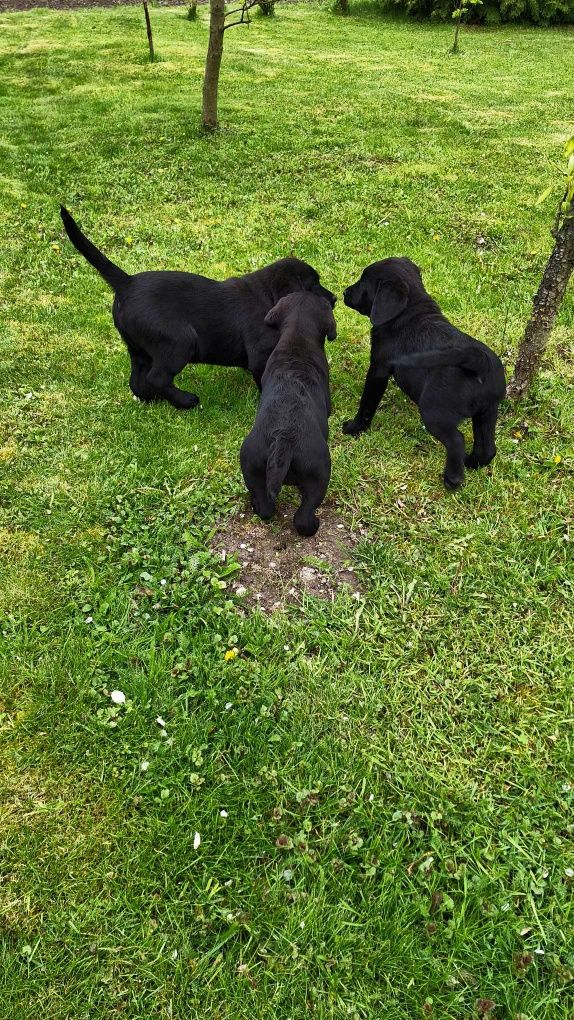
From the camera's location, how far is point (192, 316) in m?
4.19

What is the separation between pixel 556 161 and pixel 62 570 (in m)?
9.35

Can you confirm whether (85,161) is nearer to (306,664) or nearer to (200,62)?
(200,62)

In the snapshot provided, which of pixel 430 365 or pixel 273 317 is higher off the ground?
pixel 273 317

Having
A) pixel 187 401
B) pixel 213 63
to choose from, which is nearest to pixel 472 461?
pixel 187 401

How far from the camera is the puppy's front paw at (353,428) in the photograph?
14.4 feet

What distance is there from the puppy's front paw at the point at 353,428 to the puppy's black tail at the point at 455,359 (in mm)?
715

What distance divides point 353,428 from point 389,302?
90 cm

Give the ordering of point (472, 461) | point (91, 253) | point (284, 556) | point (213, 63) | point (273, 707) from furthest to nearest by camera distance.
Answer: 1. point (213, 63)
2. point (472, 461)
3. point (91, 253)
4. point (284, 556)
5. point (273, 707)

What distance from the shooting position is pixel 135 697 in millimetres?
2902

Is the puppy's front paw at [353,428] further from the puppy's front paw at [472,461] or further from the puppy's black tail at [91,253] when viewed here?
the puppy's black tail at [91,253]

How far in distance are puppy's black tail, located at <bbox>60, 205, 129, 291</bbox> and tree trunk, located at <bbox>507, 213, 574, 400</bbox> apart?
2.84m

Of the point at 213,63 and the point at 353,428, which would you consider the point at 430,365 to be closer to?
the point at 353,428

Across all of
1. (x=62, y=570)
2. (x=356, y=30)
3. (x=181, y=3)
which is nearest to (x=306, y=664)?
(x=62, y=570)

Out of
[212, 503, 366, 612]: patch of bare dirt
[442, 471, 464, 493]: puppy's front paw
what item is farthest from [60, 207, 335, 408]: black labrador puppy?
[442, 471, 464, 493]: puppy's front paw
